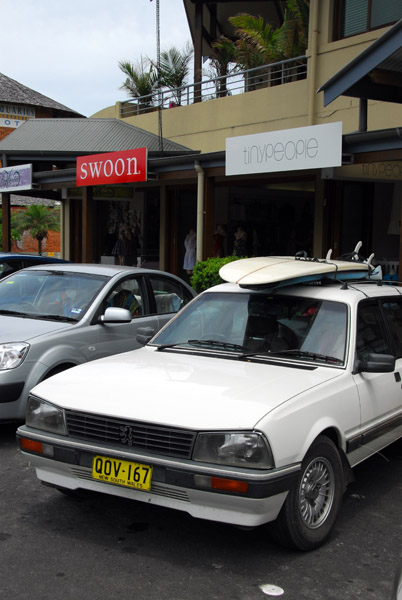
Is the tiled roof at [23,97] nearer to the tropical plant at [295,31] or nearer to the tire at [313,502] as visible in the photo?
the tropical plant at [295,31]

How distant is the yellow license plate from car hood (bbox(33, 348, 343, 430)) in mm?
258

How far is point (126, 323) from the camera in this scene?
661 cm

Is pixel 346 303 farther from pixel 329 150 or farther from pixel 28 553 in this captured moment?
pixel 329 150

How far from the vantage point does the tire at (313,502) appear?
11.7ft

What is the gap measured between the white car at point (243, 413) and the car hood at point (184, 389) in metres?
0.01

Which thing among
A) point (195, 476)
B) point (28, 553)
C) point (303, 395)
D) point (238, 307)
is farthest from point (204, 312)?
point (28, 553)

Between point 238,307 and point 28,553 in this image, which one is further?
point 238,307

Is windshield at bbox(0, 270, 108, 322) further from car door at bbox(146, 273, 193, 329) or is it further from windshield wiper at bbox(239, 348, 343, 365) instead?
windshield wiper at bbox(239, 348, 343, 365)

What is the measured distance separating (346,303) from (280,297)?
49 cm

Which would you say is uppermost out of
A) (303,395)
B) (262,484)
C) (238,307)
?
(238,307)

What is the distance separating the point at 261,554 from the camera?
12.1ft

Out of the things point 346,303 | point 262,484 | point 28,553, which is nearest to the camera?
point 262,484

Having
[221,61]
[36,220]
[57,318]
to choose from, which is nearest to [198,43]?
[221,61]

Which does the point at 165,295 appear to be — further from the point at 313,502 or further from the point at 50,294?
the point at 313,502
